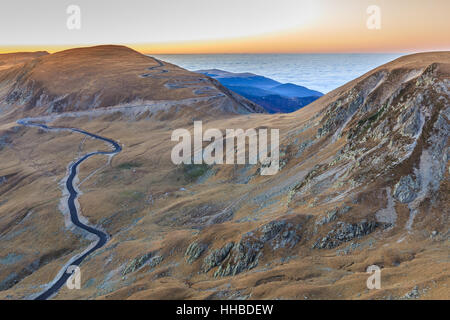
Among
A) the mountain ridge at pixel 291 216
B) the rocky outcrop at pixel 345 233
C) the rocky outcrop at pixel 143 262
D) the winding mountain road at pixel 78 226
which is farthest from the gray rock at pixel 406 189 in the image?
the winding mountain road at pixel 78 226

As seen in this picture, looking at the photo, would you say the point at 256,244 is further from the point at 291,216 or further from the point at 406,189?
the point at 406,189

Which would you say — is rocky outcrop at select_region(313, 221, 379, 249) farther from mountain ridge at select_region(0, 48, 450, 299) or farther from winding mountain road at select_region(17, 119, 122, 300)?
winding mountain road at select_region(17, 119, 122, 300)

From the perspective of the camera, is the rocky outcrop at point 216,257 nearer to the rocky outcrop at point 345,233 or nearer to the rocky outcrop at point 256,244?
the rocky outcrop at point 256,244

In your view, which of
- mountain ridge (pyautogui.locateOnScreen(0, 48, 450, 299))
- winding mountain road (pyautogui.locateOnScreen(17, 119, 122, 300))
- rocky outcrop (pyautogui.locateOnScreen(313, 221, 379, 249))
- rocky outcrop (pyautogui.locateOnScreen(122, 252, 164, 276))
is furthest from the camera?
winding mountain road (pyautogui.locateOnScreen(17, 119, 122, 300))

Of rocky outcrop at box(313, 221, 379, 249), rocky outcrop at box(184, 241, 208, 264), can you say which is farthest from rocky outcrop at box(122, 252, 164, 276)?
rocky outcrop at box(313, 221, 379, 249)

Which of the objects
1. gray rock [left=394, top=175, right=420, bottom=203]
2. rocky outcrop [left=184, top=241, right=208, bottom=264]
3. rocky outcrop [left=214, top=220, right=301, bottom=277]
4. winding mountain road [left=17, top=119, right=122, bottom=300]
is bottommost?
winding mountain road [left=17, top=119, right=122, bottom=300]

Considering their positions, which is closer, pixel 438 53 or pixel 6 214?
pixel 438 53

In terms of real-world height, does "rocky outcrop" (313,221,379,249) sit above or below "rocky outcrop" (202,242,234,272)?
above

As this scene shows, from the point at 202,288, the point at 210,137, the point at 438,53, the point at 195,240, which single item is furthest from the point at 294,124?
the point at 202,288

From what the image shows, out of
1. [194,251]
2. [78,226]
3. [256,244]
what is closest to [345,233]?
[256,244]
